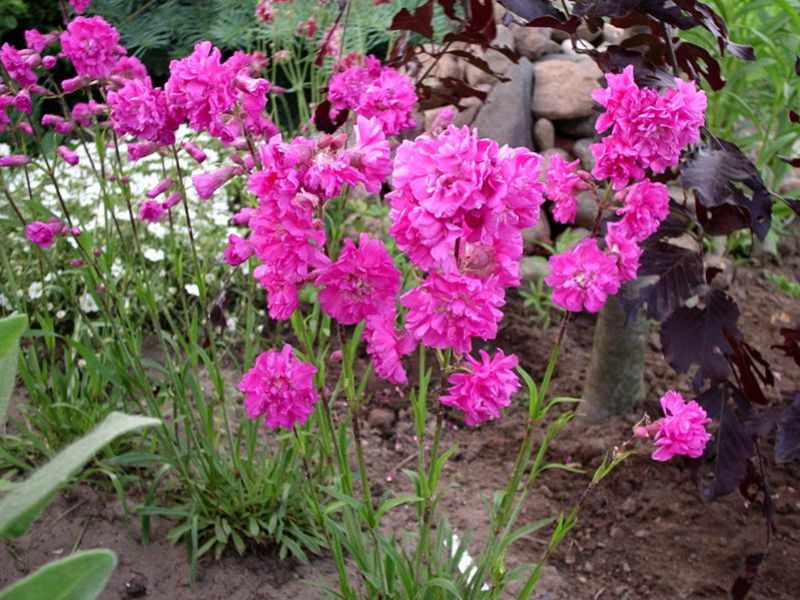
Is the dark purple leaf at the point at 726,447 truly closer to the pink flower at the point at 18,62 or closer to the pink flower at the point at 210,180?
the pink flower at the point at 210,180

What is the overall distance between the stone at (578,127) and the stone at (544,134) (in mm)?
67

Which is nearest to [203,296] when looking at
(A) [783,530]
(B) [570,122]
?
(A) [783,530]

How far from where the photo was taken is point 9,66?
5.88 ft

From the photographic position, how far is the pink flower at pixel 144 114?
1.29 meters

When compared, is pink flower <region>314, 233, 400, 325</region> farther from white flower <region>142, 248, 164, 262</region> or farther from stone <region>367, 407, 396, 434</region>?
white flower <region>142, 248, 164, 262</region>

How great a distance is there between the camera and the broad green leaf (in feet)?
2.55

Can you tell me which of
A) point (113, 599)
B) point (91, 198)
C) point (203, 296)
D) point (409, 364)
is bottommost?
point (409, 364)

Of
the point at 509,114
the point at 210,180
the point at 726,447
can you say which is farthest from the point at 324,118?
the point at 509,114

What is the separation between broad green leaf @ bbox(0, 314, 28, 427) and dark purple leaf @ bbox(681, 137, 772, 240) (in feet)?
3.21

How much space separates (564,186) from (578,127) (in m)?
2.69

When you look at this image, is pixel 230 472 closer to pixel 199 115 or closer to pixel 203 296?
pixel 203 296

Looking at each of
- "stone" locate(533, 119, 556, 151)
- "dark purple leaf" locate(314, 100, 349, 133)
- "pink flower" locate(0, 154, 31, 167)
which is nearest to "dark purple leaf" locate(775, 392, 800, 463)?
"dark purple leaf" locate(314, 100, 349, 133)

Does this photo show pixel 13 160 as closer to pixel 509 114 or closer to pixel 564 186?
pixel 564 186

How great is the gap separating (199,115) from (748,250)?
3045 mm
